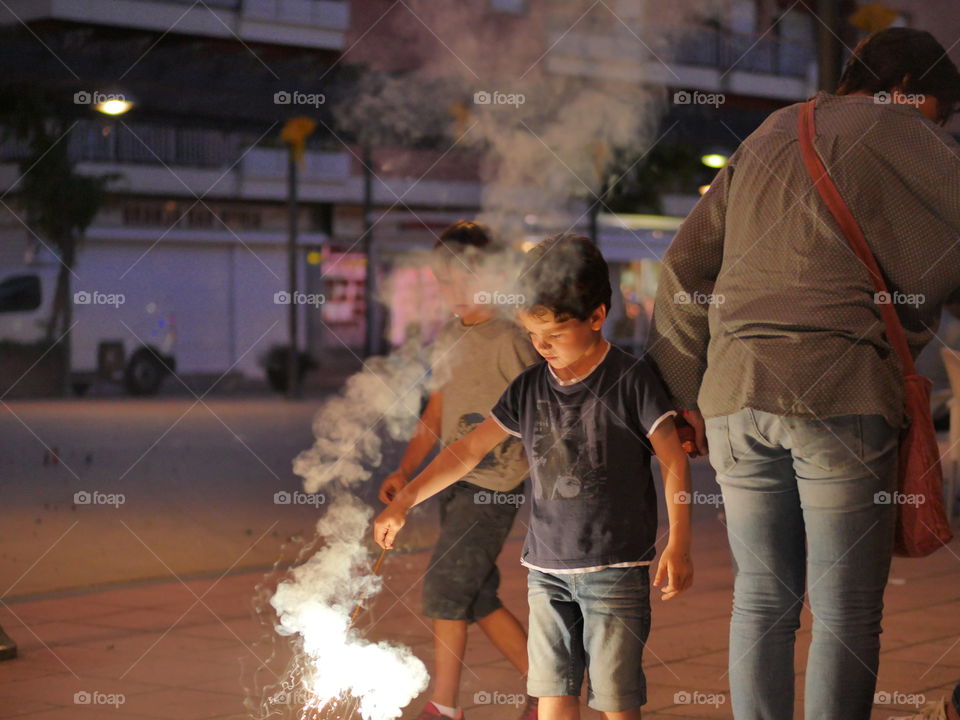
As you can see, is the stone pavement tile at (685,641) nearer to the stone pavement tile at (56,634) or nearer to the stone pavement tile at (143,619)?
the stone pavement tile at (143,619)

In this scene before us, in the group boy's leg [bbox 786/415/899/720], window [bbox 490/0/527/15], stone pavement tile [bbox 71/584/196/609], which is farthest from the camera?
window [bbox 490/0/527/15]

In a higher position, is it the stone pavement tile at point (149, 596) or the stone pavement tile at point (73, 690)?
the stone pavement tile at point (149, 596)

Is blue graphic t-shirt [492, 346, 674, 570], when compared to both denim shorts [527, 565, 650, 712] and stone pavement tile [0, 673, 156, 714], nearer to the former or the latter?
denim shorts [527, 565, 650, 712]

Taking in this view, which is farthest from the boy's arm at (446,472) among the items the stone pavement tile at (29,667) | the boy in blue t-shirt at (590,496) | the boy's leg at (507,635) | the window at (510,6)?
the window at (510,6)

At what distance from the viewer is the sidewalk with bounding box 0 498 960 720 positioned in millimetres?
4691

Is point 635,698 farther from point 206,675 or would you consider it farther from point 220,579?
point 220,579

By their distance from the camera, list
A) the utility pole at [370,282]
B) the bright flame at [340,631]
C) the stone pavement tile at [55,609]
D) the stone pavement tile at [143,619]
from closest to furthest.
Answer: the bright flame at [340,631], the stone pavement tile at [143,619], the stone pavement tile at [55,609], the utility pole at [370,282]

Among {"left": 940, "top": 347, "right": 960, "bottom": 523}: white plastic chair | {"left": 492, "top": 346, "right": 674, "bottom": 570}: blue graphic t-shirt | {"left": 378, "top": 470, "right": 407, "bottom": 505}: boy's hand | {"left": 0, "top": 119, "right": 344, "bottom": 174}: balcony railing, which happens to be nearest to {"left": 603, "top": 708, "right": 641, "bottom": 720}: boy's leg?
{"left": 492, "top": 346, "right": 674, "bottom": 570}: blue graphic t-shirt

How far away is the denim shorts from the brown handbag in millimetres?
660

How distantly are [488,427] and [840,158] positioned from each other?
3.79ft

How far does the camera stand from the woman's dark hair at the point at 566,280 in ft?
11.3

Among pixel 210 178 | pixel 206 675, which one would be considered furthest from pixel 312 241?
pixel 206 675

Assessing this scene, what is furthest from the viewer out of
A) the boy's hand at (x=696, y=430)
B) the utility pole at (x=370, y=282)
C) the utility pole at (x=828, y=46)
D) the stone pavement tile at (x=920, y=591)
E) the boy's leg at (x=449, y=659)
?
the utility pole at (x=370, y=282)

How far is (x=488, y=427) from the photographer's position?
368 cm
